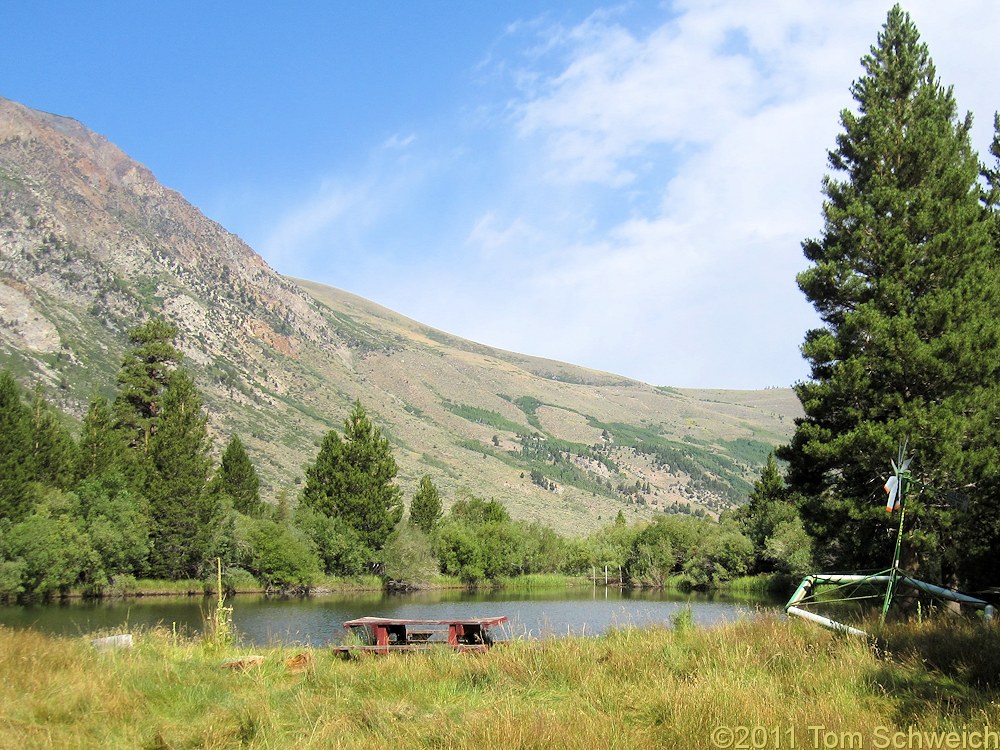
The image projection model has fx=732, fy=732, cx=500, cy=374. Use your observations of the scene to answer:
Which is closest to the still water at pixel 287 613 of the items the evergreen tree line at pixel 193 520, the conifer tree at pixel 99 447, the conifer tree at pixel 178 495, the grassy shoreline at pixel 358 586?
the grassy shoreline at pixel 358 586

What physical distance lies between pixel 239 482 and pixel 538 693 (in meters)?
64.9

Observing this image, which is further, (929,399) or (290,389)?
(290,389)

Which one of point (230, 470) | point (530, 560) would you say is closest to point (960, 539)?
point (230, 470)

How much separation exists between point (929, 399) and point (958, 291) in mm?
2664

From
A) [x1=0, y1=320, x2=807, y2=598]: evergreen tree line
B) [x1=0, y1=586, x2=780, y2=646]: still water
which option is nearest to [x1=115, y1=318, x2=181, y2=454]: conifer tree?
[x1=0, y1=320, x2=807, y2=598]: evergreen tree line

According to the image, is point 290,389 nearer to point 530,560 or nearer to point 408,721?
point 530,560

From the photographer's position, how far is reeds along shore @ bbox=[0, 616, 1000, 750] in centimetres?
615

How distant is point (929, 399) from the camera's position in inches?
704

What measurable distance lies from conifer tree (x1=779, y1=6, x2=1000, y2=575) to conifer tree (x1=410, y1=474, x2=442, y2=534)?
6357 centimetres

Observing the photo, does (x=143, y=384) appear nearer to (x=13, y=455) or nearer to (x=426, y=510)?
(x=13, y=455)

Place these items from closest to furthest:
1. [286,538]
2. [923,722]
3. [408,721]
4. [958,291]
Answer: [923,722], [408,721], [958,291], [286,538]

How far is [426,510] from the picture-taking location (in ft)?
267

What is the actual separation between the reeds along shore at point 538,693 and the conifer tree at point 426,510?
2762 inches

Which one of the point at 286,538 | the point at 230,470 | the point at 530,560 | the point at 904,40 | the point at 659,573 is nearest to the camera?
the point at 904,40
